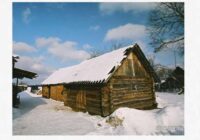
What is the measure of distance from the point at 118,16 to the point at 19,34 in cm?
432

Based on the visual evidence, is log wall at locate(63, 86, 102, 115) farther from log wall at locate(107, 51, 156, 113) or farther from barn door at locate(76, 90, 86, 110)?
log wall at locate(107, 51, 156, 113)

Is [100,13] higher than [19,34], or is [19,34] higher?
[100,13]

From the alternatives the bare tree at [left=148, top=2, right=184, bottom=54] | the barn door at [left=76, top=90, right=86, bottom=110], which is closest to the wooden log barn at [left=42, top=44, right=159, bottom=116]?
the barn door at [left=76, top=90, right=86, bottom=110]

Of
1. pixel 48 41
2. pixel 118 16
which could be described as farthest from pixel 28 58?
pixel 118 16

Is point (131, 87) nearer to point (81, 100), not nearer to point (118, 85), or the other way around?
point (118, 85)

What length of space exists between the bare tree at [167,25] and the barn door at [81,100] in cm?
513

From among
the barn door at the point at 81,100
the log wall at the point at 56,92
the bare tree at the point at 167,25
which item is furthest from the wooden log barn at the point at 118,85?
the log wall at the point at 56,92

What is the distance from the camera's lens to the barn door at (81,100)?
1403 cm

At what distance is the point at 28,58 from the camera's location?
1135 centimetres

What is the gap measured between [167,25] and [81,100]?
258 inches

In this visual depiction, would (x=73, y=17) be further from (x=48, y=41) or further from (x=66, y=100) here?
(x=66, y=100)

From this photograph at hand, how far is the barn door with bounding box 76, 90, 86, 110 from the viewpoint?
14.0 meters

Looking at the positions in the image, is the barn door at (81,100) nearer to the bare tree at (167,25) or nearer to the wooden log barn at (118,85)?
the wooden log barn at (118,85)
